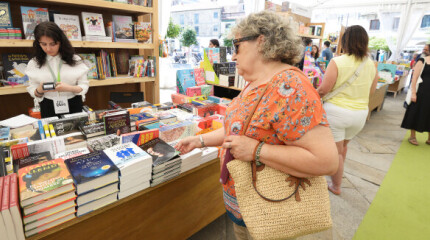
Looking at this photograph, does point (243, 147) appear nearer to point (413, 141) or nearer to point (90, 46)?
point (90, 46)

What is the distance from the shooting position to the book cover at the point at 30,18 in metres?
2.23

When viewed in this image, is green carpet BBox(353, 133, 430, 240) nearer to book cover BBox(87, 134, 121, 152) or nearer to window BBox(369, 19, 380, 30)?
book cover BBox(87, 134, 121, 152)

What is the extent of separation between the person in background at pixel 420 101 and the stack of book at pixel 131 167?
14.1ft

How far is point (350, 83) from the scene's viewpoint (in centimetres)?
218

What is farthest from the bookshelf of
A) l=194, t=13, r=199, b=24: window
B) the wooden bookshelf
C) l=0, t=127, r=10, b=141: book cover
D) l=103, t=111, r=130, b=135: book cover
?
l=194, t=13, r=199, b=24: window

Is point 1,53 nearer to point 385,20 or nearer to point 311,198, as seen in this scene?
point 311,198

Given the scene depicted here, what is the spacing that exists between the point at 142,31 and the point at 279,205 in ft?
8.91

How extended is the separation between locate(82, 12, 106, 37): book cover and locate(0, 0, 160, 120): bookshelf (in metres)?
0.11

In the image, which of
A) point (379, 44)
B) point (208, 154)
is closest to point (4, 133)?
point (208, 154)

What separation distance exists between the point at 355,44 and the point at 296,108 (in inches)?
70.3

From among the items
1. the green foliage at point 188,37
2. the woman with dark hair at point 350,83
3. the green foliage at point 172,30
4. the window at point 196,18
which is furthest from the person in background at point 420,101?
the window at point 196,18

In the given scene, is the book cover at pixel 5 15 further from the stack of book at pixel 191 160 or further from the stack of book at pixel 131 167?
the stack of book at pixel 191 160

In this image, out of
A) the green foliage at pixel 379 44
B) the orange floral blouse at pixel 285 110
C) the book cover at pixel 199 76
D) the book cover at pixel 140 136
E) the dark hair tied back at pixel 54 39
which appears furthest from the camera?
the green foliage at pixel 379 44

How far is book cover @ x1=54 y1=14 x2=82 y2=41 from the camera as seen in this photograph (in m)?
2.42
